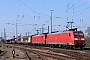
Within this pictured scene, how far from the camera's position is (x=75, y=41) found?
123 feet

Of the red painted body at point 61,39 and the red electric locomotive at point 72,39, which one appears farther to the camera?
the red painted body at point 61,39

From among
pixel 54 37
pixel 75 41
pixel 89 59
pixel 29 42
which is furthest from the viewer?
pixel 29 42

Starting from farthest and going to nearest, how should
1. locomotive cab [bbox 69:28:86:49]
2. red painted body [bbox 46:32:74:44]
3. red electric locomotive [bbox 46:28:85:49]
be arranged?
red painted body [bbox 46:32:74:44]
red electric locomotive [bbox 46:28:85:49]
locomotive cab [bbox 69:28:86:49]

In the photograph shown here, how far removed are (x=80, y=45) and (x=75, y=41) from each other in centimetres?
106

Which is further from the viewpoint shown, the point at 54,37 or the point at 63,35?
the point at 54,37

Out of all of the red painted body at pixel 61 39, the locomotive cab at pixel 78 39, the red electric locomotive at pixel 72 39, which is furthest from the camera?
the red painted body at pixel 61 39

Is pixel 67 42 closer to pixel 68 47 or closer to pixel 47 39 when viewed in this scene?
pixel 68 47

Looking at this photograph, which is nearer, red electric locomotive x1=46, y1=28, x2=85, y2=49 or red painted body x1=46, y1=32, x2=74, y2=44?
red electric locomotive x1=46, y1=28, x2=85, y2=49

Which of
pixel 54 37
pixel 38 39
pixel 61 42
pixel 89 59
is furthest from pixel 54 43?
pixel 89 59

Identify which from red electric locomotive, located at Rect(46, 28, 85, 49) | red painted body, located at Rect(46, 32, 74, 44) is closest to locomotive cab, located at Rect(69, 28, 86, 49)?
red electric locomotive, located at Rect(46, 28, 85, 49)

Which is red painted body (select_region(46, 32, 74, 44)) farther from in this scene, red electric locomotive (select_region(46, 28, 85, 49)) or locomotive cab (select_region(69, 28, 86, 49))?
locomotive cab (select_region(69, 28, 86, 49))

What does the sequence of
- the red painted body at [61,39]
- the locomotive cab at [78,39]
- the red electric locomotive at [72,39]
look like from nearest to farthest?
the locomotive cab at [78,39]
the red electric locomotive at [72,39]
the red painted body at [61,39]

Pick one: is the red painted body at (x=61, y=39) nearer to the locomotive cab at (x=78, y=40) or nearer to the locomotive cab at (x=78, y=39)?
the locomotive cab at (x=78, y=39)

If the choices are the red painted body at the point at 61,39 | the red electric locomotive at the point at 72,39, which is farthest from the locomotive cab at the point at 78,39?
the red painted body at the point at 61,39
